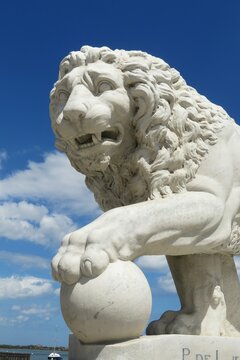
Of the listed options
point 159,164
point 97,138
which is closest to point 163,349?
point 159,164

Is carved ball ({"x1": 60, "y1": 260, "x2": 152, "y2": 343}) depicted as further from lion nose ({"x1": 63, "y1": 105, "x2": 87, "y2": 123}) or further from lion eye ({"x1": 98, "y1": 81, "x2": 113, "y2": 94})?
lion eye ({"x1": 98, "y1": 81, "x2": 113, "y2": 94})

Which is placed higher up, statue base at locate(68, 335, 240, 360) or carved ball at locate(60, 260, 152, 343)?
carved ball at locate(60, 260, 152, 343)

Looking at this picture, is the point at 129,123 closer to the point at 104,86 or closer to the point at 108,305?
the point at 104,86

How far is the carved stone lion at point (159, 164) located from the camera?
4.09 metres

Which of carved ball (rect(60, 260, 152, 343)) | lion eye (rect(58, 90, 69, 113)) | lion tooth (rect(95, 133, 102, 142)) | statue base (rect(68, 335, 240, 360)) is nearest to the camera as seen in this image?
carved ball (rect(60, 260, 152, 343))

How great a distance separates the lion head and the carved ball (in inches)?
33.9

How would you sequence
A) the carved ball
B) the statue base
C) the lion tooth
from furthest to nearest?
the lion tooth → the statue base → the carved ball

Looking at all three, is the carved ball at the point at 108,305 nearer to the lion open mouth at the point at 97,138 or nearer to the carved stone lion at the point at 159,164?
the carved stone lion at the point at 159,164

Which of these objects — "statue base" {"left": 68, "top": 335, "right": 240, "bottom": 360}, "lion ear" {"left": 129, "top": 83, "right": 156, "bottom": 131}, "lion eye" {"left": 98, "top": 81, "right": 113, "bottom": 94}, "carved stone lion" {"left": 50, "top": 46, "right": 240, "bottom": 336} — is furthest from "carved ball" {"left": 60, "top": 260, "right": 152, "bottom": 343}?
"lion eye" {"left": 98, "top": 81, "right": 113, "bottom": 94}

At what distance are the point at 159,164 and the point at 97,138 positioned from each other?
1.68 ft

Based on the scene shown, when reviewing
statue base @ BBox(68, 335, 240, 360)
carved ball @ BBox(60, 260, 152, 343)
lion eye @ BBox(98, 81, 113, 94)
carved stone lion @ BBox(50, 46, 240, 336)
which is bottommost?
statue base @ BBox(68, 335, 240, 360)

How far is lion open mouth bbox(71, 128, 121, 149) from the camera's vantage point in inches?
167

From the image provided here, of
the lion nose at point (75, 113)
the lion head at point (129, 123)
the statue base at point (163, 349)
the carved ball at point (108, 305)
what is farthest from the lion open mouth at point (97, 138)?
the statue base at point (163, 349)

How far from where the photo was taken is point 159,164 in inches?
170
